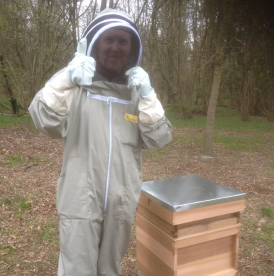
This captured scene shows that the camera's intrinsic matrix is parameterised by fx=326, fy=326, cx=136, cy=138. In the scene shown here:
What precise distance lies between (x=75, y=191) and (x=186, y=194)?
2.55ft

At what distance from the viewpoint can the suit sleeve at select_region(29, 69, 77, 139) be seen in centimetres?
155

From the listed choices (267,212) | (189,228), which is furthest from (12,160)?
(189,228)

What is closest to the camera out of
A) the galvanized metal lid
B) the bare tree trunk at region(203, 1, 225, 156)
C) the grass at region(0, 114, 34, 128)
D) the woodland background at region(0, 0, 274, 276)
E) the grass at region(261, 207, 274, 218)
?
the galvanized metal lid

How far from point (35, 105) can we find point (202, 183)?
130cm

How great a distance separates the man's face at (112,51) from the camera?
1726 mm

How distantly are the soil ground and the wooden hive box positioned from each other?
67 cm

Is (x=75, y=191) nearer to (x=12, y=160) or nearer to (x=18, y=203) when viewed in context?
(x=18, y=203)

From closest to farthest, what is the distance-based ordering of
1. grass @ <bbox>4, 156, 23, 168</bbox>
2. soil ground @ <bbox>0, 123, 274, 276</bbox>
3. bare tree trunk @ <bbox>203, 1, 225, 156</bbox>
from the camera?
soil ground @ <bbox>0, 123, 274, 276</bbox> < grass @ <bbox>4, 156, 23, 168</bbox> < bare tree trunk @ <bbox>203, 1, 225, 156</bbox>

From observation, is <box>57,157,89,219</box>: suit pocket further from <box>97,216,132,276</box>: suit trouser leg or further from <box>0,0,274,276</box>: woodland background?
<box>0,0,274,276</box>: woodland background

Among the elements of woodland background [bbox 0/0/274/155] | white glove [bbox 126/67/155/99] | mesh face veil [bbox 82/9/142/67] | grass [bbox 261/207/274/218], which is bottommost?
grass [bbox 261/207/274/218]

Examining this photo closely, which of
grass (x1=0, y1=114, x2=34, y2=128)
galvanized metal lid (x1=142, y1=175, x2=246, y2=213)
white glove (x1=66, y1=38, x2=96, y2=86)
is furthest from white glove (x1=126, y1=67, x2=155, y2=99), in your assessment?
grass (x1=0, y1=114, x2=34, y2=128)

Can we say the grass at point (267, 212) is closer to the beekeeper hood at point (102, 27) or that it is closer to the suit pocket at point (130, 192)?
the suit pocket at point (130, 192)

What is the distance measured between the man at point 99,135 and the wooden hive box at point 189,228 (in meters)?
0.31

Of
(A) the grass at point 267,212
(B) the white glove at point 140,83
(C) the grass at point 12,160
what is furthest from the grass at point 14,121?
(B) the white glove at point 140,83
